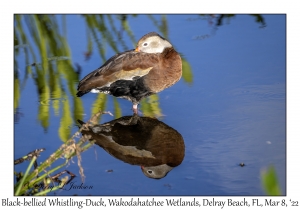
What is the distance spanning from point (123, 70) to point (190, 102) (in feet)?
2.88

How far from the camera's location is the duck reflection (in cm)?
500

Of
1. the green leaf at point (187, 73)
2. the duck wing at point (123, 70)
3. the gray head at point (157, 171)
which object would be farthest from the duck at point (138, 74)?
the gray head at point (157, 171)

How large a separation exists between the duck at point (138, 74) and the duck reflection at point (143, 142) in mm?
337

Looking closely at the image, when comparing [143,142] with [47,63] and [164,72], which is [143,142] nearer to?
[164,72]

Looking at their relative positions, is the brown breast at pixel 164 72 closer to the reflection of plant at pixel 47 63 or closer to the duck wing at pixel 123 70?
the duck wing at pixel 123 70

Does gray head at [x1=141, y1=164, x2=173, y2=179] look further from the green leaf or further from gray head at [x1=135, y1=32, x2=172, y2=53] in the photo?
the green leaf

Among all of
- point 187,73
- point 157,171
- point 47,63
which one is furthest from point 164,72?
point 47,63

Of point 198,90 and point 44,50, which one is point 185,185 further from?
point 44,50

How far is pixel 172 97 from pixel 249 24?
2.68 metres

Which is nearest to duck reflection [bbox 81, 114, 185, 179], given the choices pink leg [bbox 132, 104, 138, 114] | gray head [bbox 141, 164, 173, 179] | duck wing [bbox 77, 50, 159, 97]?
gray head [bbox 141, 164, 173, 179]

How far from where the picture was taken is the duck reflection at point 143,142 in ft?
16.4

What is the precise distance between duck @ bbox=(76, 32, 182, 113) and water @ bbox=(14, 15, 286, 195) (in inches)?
9.3

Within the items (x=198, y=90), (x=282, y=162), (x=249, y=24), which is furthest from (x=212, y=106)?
(x=249, y=24)

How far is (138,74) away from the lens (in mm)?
6160
